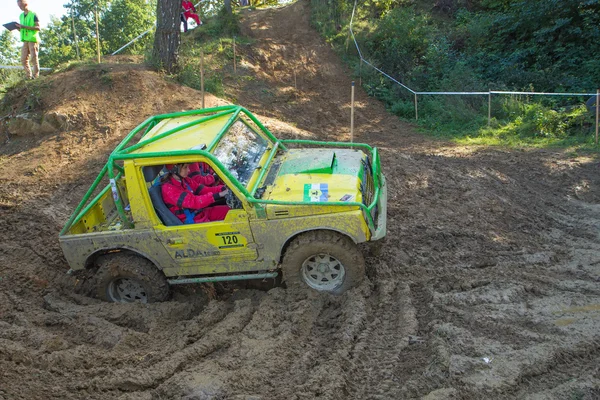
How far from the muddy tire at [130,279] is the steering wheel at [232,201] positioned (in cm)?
117

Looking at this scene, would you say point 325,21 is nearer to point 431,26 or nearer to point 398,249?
point 431,26

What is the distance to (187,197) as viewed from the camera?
5828 mm

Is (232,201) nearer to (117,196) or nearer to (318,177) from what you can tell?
(318,177)

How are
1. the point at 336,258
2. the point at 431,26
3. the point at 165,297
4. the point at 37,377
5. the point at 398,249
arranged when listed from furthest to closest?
the point at 431,26, the point at 398,249, the point at 165,297, the point at 336,258, the point at 37,377

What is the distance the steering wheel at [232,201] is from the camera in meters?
5.77

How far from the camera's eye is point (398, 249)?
691 cm

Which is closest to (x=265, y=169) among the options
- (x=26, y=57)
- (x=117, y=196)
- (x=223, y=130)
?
(x=223, y=130)

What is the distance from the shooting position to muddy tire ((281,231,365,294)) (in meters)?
5.67

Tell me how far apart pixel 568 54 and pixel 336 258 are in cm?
1374

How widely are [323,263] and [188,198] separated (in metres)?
1.57

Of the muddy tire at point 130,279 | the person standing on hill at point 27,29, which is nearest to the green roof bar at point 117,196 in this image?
the muddy tire at point 130,279

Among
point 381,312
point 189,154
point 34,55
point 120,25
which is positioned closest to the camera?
point 381,312

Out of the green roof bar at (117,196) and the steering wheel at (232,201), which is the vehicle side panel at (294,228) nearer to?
the steering wheel at (232,201)

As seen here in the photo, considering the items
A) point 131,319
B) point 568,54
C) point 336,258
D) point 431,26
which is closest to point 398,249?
point 336,258
